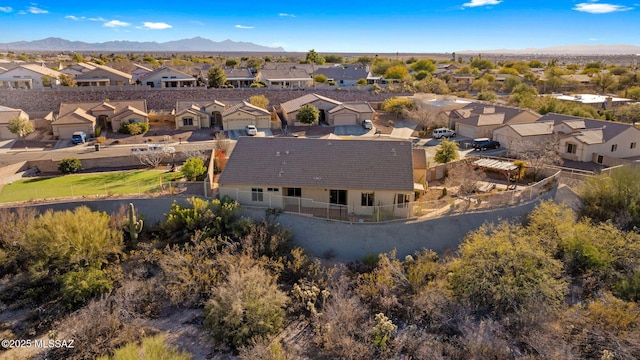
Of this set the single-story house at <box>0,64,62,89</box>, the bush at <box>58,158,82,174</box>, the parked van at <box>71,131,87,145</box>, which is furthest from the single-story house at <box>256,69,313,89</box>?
the bush at <box>58,158,82,174</box>

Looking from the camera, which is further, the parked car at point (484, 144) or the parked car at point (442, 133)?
the parked car at point (442, 133)

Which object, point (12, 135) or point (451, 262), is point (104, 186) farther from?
point (12, 135)

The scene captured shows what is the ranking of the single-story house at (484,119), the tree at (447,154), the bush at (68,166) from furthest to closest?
the single-story house at (484,119)
the tree at (447,154)
the bush at (68,166)

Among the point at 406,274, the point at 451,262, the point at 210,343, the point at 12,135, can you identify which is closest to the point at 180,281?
the point at 210,343

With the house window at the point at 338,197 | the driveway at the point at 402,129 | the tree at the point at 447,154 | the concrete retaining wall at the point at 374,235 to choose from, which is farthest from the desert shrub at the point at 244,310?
the driveway at the point at 402,129

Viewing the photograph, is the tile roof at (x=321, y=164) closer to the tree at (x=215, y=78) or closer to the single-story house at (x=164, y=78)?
the tree at (x=215, y=78)

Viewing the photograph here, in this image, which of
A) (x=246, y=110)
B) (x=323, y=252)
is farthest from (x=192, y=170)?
(x=246, y=110)

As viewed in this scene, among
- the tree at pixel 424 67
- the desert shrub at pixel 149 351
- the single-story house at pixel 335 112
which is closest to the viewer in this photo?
the desert shrub at pixel 149 351
